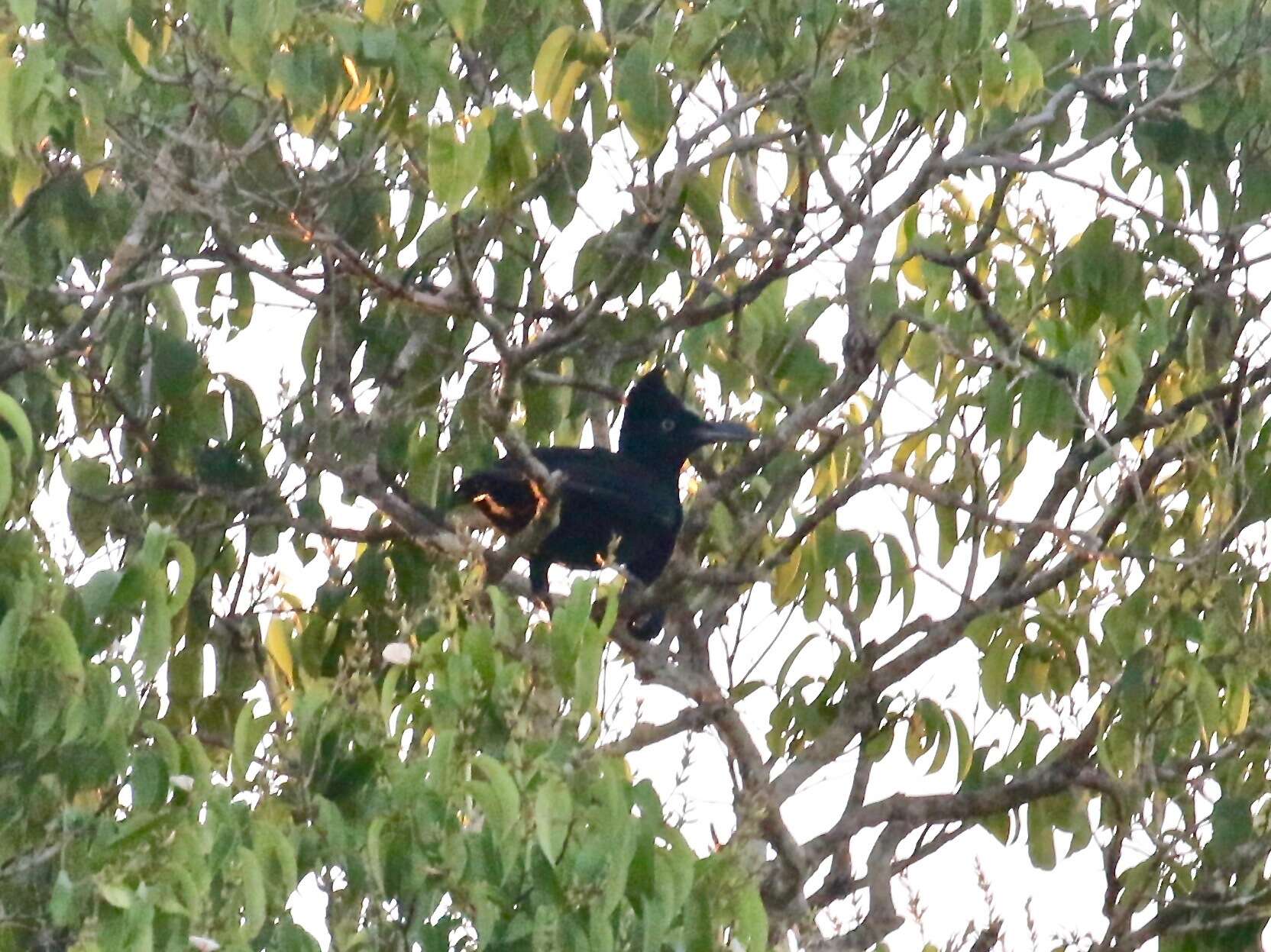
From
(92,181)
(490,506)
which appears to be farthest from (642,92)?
(490,506)

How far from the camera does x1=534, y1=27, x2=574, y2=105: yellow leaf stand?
14.6 feet

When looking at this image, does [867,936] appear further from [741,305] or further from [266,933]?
[266,933]

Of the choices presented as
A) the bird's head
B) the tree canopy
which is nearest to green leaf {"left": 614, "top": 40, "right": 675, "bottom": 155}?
the tree canopy

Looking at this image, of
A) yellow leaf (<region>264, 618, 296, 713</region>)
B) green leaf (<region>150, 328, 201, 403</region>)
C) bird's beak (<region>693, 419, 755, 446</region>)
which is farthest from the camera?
bird's beak (<region>693, 419, 755, 446</region>)

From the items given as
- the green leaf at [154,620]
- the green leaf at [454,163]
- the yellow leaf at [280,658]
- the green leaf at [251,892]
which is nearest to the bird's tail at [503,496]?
the yellow leaf at [280,658]

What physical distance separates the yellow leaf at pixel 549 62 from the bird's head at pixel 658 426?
2.23 meters

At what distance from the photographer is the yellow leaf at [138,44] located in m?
4.45

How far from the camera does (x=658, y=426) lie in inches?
269

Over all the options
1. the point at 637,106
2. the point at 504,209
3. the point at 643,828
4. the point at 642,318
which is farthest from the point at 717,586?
the point at 643,828

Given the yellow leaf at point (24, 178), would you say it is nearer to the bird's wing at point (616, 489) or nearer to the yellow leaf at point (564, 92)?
the yellow leaf at point (564, 92)

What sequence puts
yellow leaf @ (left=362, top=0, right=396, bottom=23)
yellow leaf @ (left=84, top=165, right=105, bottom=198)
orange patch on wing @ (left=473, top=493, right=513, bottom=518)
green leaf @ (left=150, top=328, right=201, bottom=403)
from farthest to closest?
orange patch on wing @ (left=473, top=493, right=513, bottom=518) → green leaf @ (left=150, top=328, right=201, bottom=403) → yellow leaf @ (left=84, top=165, right=105, bottom=198) → yellow leaf @ (left=362, top=0, right=396, bottom=23)

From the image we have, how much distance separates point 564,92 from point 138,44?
91 centimetres

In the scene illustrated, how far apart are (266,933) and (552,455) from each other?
9.93 feet

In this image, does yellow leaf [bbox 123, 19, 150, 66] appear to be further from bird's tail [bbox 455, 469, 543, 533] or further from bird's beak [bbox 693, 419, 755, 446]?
bird's beak [bbox 693, 419, 755, 446]
